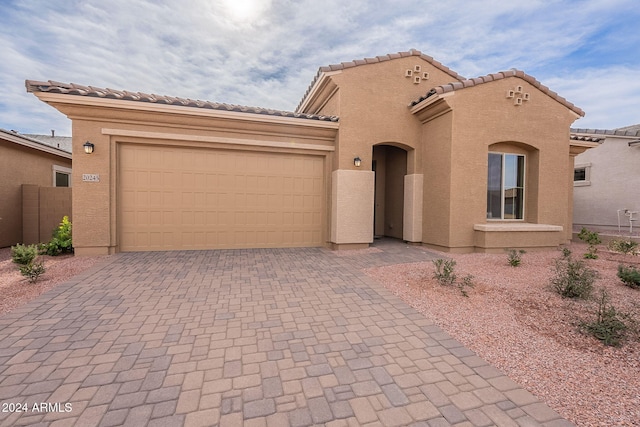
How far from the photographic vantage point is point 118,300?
400 cm

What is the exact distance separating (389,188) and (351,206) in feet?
10.2

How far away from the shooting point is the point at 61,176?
36.8 feet

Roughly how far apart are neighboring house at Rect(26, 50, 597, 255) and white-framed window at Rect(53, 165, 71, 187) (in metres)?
6.02

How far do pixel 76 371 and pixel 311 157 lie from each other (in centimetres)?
731

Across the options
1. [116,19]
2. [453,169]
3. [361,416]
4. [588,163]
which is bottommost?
[361,416]

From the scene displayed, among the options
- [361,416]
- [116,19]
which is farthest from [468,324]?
[116,19]

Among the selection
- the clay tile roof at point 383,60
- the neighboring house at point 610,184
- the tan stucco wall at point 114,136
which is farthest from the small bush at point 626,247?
the tan stucco wall at point 114,136

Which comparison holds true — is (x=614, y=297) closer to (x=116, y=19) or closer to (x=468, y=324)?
(x=468, y=324)

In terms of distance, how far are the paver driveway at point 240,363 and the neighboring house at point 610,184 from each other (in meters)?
13.0

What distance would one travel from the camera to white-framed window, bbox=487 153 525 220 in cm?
847

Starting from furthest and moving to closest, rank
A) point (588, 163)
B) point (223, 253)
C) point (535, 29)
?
point (588, 163) → point (535, 29) → point (223, 253)

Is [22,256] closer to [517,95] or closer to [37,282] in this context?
[37,282]

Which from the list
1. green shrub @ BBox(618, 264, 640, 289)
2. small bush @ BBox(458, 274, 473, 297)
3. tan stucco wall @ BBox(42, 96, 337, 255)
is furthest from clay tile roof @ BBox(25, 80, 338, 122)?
green shrub @ BBox(618, 264, 640, 289)

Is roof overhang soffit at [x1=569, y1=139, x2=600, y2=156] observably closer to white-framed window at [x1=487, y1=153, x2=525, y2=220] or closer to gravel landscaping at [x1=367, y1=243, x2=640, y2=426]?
white-framed window at [x1=487, y1=153, x2=525, y2=220]
